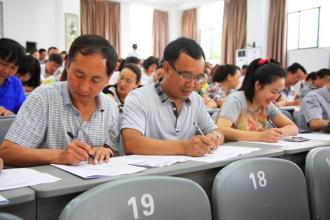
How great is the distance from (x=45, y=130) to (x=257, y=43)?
8419 mm

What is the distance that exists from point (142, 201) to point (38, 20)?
8440 millimetres

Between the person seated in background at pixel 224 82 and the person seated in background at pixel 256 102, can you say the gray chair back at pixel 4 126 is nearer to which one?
the person seated in background at pixel 256 102

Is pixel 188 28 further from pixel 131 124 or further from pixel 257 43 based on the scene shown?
pixel 131 124

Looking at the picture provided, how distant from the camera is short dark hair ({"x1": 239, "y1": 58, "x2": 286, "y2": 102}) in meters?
2.19

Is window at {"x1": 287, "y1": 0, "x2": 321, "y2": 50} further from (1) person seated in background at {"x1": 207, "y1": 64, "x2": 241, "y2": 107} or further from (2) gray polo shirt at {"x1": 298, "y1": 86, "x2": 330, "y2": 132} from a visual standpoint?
(2) gray polo shirt at {"x1": 298, "y1": 86, "x2": 330, "y2": 132}

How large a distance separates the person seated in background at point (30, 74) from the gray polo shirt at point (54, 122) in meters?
1.66

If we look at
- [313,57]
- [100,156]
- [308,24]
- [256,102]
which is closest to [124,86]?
[256,102]

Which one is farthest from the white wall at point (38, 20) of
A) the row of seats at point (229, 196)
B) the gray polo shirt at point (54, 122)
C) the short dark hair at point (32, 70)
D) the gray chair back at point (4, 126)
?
the row of seats at point (229, 196)

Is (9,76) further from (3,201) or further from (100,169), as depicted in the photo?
(3,201)

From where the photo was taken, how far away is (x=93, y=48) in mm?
1402

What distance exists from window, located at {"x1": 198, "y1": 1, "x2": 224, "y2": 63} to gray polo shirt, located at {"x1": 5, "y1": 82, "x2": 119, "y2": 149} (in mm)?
9154

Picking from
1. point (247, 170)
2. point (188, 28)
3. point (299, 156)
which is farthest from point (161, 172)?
point (188, 28)

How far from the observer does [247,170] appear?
4.02 ft

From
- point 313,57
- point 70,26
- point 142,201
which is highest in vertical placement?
point 70,26
